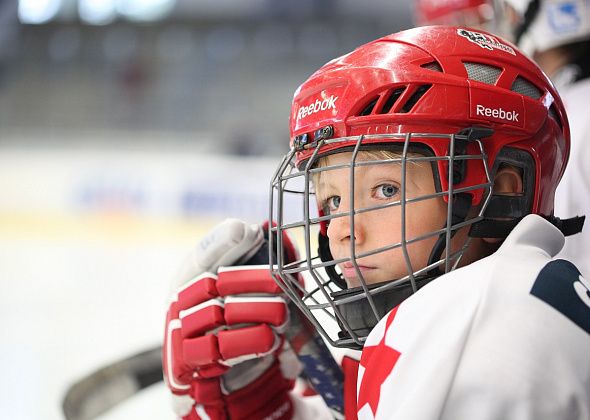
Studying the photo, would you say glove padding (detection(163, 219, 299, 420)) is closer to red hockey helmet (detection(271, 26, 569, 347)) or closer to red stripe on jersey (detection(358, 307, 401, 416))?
red hockey helmet (detection(271, 26, 569, 347))

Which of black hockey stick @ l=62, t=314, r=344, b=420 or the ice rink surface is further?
the ice rink surface

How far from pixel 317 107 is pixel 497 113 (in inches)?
8.9

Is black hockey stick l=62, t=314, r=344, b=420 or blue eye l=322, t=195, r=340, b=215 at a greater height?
blue eye l=322, t=195, r=340, b=215

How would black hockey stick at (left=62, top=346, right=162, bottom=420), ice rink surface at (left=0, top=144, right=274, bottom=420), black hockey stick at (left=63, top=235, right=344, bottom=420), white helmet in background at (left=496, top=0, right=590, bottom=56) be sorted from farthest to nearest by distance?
ice rink surface at (left=0, top=144, right=274, bottom=420) < white helmet in background at (left=496, top=0, right=590, bottom=56) < black hockey stick at (left=62, top=346, right=162, bottom=420) < black hockey stick at (left=63, top=235, right=344, bottom=420)

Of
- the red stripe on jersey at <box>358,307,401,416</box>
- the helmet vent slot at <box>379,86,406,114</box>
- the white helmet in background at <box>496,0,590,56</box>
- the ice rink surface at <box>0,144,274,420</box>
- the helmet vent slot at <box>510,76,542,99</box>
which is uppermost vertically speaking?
the white helmet in background at <box>496,0,590,56</box>

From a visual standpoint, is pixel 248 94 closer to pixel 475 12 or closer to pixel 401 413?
pixel 475 12

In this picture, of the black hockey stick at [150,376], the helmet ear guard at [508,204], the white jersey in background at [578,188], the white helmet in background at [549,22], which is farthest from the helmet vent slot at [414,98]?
the white helmet in background at [549,22]

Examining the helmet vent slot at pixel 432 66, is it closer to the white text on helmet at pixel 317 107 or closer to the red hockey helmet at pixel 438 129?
the red hockey helmet at pixel 438 129

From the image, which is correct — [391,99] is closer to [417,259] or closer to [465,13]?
[417,259]

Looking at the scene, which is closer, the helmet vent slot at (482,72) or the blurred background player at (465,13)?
the helmet vent slot at (482,72)

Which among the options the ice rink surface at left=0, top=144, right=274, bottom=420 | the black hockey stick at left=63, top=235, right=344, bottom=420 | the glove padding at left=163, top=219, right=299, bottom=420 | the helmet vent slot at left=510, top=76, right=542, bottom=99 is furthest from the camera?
the ice rink surface at left=0, top=144, right=274, bottom=420

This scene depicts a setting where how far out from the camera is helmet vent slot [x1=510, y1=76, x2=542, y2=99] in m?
0.98

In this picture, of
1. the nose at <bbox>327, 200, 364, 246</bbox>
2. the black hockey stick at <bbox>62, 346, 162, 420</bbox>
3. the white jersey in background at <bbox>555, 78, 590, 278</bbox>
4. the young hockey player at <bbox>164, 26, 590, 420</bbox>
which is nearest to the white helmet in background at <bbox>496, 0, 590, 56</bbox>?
the white jersey in background at <bbox>555, 78, 590, 278</bbox>

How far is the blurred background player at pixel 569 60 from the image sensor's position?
1.51 metres
